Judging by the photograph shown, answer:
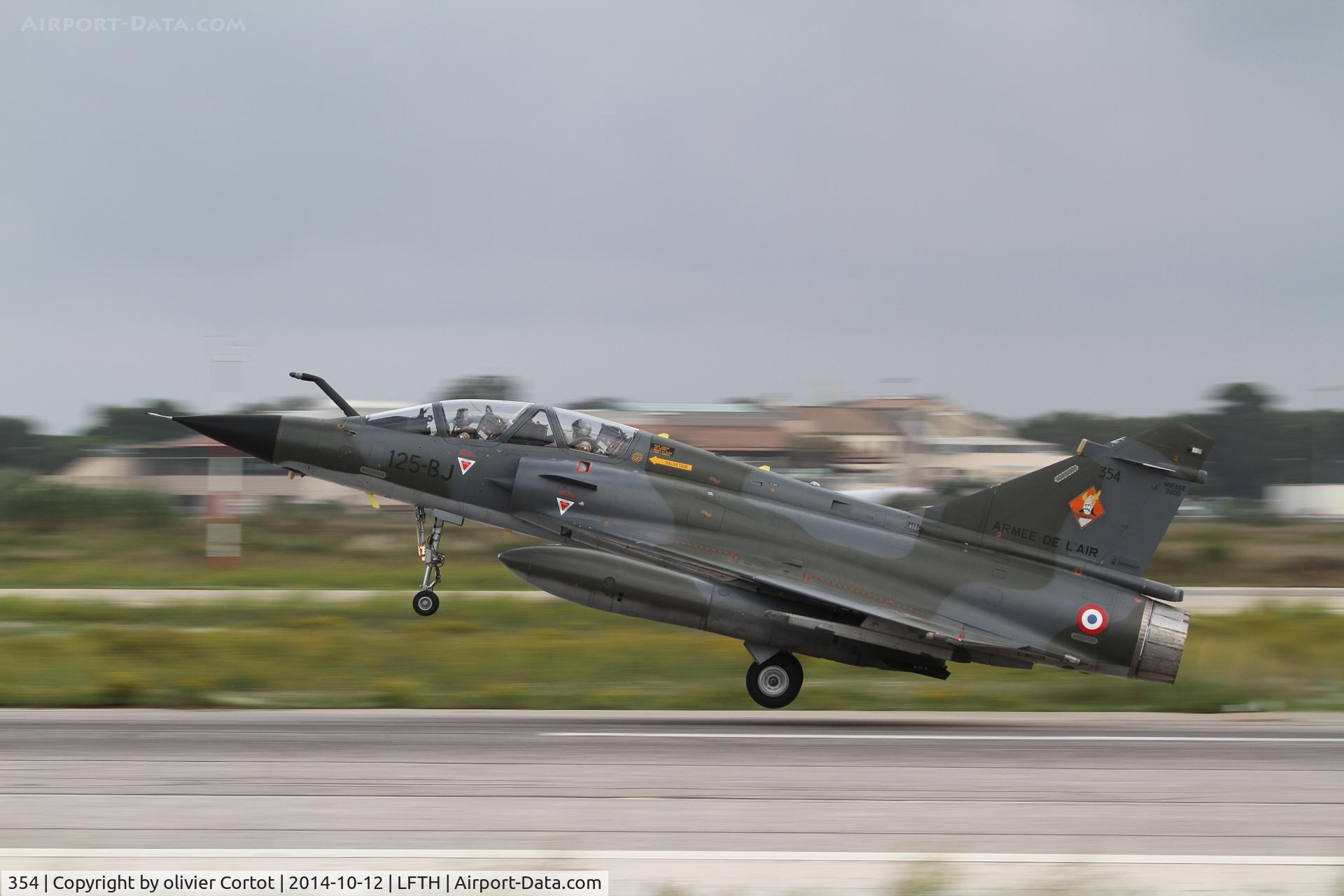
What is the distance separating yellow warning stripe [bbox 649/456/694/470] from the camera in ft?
50.5

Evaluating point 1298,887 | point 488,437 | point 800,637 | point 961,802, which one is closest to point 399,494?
point 488,437

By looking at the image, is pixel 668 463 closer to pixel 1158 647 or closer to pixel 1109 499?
pixel 1109 499

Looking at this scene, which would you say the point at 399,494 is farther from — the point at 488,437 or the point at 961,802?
the point at 961,802

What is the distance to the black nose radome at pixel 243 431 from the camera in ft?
50.0

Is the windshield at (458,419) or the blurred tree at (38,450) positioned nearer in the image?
the windshield at (458,419)

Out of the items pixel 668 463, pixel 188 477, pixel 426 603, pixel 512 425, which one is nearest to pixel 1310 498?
pixel 188 477

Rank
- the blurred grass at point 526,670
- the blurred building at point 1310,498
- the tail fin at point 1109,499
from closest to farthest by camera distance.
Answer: the tail fin at point 1109,499 < the blurred grass at point 526,670 < the blurred building at point 1310,498

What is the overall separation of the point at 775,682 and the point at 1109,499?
179 inches

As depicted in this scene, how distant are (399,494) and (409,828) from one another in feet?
24.5

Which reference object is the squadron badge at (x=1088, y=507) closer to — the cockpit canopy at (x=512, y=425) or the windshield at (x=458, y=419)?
the cockpit canopy at (x=512, y=425)

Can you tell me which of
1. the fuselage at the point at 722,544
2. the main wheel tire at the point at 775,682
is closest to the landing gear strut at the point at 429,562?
the fuselage at the point at 722,544

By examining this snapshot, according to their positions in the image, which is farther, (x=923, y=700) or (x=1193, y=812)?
(x=923, y=700)

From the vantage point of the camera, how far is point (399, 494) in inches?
606

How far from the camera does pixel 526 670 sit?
734 inches
